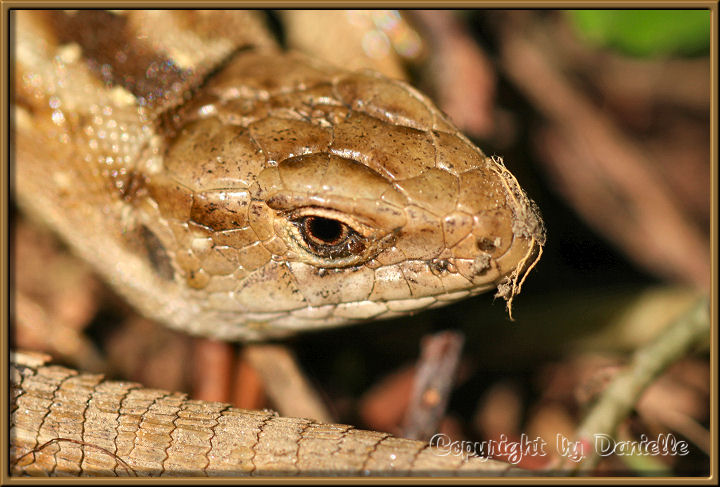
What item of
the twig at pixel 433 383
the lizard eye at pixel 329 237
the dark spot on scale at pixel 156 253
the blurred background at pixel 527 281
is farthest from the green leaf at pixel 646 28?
the dark spot on scale at pixel 156 253

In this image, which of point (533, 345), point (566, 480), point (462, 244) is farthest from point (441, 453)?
point (533, 345)

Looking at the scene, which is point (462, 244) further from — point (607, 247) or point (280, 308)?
point (607, 247)

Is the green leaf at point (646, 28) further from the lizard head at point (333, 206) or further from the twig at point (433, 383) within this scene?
the twig at point (433, 383)

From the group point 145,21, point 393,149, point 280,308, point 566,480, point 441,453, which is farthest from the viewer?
point 145,21

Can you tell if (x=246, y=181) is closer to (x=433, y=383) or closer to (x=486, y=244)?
(x=486, y=244)

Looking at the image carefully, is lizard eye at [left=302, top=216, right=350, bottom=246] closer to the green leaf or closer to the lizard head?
the lizard head

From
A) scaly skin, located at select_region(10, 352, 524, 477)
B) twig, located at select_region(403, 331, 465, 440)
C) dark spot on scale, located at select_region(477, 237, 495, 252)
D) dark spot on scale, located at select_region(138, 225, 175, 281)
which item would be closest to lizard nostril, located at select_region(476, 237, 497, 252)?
dark spot on scale, located at select_region(477, 237, 495, 252)

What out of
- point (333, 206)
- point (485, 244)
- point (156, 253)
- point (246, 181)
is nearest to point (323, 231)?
point (333, 206)
